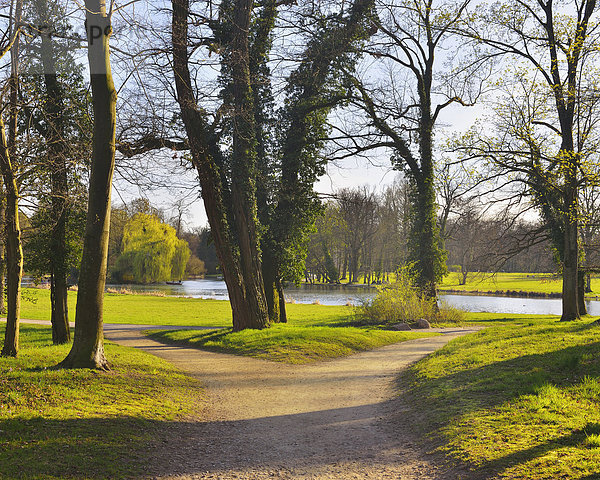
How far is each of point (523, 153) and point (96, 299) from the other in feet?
42.6

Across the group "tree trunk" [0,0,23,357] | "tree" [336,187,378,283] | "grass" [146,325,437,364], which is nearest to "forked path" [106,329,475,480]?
"grass" [146,325,437,364]

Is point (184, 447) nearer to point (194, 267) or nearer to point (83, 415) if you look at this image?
point (83, 415)

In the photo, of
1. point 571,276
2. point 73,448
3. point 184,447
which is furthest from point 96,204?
point 571,276

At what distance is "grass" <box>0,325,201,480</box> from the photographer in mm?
3992

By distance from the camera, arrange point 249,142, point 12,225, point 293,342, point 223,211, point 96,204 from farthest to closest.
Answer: point 249,142 → point 223,211 → point 293,342 → point 12,225 → point 96,204

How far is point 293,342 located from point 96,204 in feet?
19.1

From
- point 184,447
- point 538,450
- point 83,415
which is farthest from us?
point 83,415

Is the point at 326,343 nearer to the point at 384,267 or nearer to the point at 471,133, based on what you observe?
the point at 471,133

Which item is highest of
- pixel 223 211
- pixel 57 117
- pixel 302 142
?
pixel 302 142

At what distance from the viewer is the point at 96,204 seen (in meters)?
7.32

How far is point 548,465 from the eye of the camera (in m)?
3.76

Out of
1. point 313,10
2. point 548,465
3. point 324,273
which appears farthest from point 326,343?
point 324,273

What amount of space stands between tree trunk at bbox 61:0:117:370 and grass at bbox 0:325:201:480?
52 cm

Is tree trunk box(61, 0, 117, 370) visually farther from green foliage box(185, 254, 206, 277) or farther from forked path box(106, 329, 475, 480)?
green foliage box(185, 254, 206, 277)
